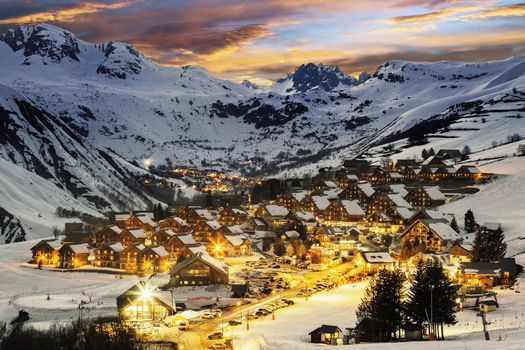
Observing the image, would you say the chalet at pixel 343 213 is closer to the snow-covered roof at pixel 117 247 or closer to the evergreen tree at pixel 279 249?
the evergreen tree at pixel 279 249

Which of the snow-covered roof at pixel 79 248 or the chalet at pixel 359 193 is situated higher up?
the chalet at pixel 359 193

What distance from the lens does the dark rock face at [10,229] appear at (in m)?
170

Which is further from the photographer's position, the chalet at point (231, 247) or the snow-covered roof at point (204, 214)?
the snow-covered roof at point (204, 214)

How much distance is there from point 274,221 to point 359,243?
33504 millimetres

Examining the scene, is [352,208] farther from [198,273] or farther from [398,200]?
[198,273]

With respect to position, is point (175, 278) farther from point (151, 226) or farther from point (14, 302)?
point (151, 226)

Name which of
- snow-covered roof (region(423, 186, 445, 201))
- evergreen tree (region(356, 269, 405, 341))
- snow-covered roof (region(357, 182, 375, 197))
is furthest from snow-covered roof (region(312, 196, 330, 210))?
evergreen tree (region(356, 269, 405, 341))

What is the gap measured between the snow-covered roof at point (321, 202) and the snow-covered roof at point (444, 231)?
54.5 metres

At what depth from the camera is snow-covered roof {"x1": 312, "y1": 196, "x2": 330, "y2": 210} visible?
170938mm

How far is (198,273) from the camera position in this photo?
3804 inches

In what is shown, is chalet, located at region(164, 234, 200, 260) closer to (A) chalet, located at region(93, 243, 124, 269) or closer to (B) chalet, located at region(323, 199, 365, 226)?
(A) chalet, located at region(93, 243, 124, 269)

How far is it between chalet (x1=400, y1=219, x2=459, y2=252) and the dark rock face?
331 ft

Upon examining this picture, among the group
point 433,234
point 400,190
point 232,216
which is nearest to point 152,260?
point 433,234

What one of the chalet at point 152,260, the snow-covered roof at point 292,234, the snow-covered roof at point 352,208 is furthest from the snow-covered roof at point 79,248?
the snow-covered roof at point 352,208
